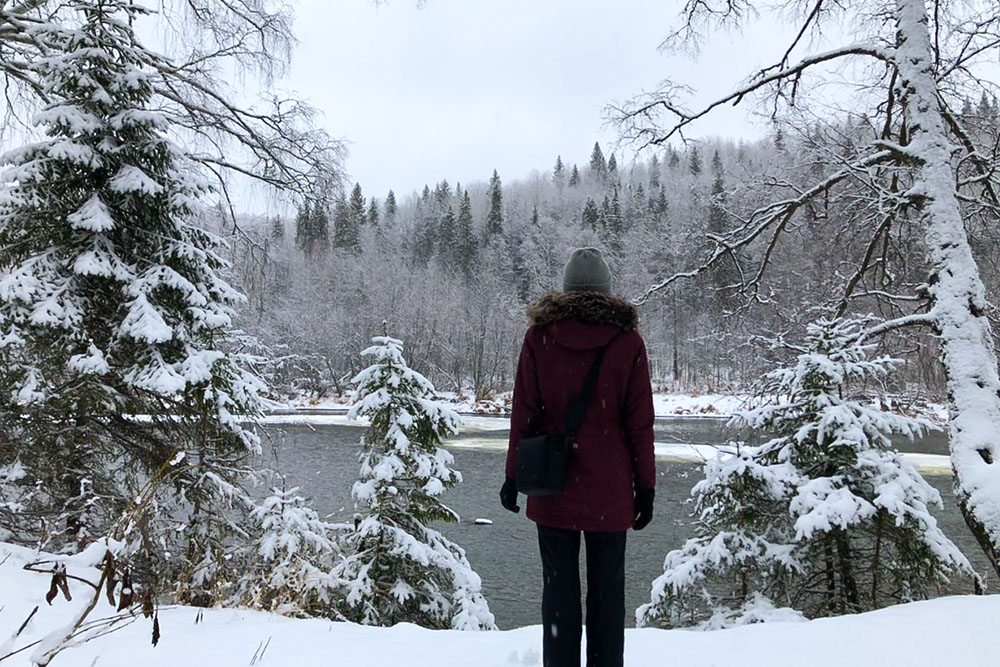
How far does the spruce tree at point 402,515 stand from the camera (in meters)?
5.88

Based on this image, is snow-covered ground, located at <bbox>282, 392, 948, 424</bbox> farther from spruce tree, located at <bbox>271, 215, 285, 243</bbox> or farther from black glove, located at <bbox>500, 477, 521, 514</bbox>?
black glove, located at <bbox>500, 477, 521, 514</bbox>

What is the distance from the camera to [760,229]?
5766 millimetres

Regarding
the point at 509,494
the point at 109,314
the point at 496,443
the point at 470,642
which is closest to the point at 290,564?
the point at 470,642

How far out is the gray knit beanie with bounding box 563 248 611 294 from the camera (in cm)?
263

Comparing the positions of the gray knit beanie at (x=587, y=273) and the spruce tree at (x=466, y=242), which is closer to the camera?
the gray knit beanie at (x=587, y=273)

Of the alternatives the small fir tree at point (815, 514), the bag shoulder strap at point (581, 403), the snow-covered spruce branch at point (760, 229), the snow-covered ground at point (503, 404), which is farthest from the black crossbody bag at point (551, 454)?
the snow-covered ground at point (503, 404)

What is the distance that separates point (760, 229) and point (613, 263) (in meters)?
21.6

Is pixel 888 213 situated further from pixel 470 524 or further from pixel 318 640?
pixel 470 524

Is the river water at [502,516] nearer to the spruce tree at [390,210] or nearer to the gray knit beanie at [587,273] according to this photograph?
the gray knit beanie at [587,273]

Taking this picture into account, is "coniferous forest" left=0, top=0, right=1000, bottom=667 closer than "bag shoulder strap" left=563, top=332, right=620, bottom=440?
No

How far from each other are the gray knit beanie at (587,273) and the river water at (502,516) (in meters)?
3.96

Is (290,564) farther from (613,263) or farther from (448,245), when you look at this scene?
(448,245)

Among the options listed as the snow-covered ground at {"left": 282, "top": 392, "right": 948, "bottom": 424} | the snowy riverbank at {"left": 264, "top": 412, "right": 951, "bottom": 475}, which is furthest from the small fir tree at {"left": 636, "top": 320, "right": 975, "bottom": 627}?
the snow-covered ground at {"left": 282, "top": 392, "right": 948, "bottom": 424}

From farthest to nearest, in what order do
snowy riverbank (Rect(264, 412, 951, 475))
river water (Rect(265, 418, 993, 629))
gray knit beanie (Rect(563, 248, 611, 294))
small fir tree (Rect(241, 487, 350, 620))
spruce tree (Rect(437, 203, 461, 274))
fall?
spruce tree (Rect(437, 203, 461, 274)), snowy riverbank (Rect(264, 412, 951, 475)), river water (Rect(265, 418, 993, 629)), small fir tree (Rect(241, 487, 350, 620)), gray knit beanie (Rect(563, 248, 611, 294))
